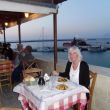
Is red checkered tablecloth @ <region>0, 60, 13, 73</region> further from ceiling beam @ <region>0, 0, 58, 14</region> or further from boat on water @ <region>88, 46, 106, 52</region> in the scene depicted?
boat on water @ <region>88, 46, 106, 52</region>

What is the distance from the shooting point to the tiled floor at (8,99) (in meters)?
3.85

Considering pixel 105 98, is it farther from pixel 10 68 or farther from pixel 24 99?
pixel 10 68

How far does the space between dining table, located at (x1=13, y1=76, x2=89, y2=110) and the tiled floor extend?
1336mm

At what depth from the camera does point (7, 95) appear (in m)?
4.41

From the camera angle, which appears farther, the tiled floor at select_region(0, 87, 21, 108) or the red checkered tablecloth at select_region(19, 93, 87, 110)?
the tiled floor at select_region(0, 87, 21, 108)

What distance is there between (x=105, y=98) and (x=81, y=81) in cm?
51

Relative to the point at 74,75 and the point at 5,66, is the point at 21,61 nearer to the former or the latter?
the point at 5,66

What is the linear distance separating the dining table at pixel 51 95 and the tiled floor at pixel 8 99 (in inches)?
52.6

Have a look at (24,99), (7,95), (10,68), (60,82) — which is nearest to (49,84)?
(60,82)

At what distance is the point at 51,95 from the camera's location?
2.11m

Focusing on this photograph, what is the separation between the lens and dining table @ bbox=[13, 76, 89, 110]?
6.79ft

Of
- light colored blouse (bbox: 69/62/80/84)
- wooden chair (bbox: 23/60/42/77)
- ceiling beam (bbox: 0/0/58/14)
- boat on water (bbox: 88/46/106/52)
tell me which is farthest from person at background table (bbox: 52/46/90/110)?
boat on water (bbox: 88/46/106/52)

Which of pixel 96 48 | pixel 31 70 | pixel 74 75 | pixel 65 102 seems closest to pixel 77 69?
pixel 74 75

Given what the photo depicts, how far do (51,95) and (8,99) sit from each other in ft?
7.65
